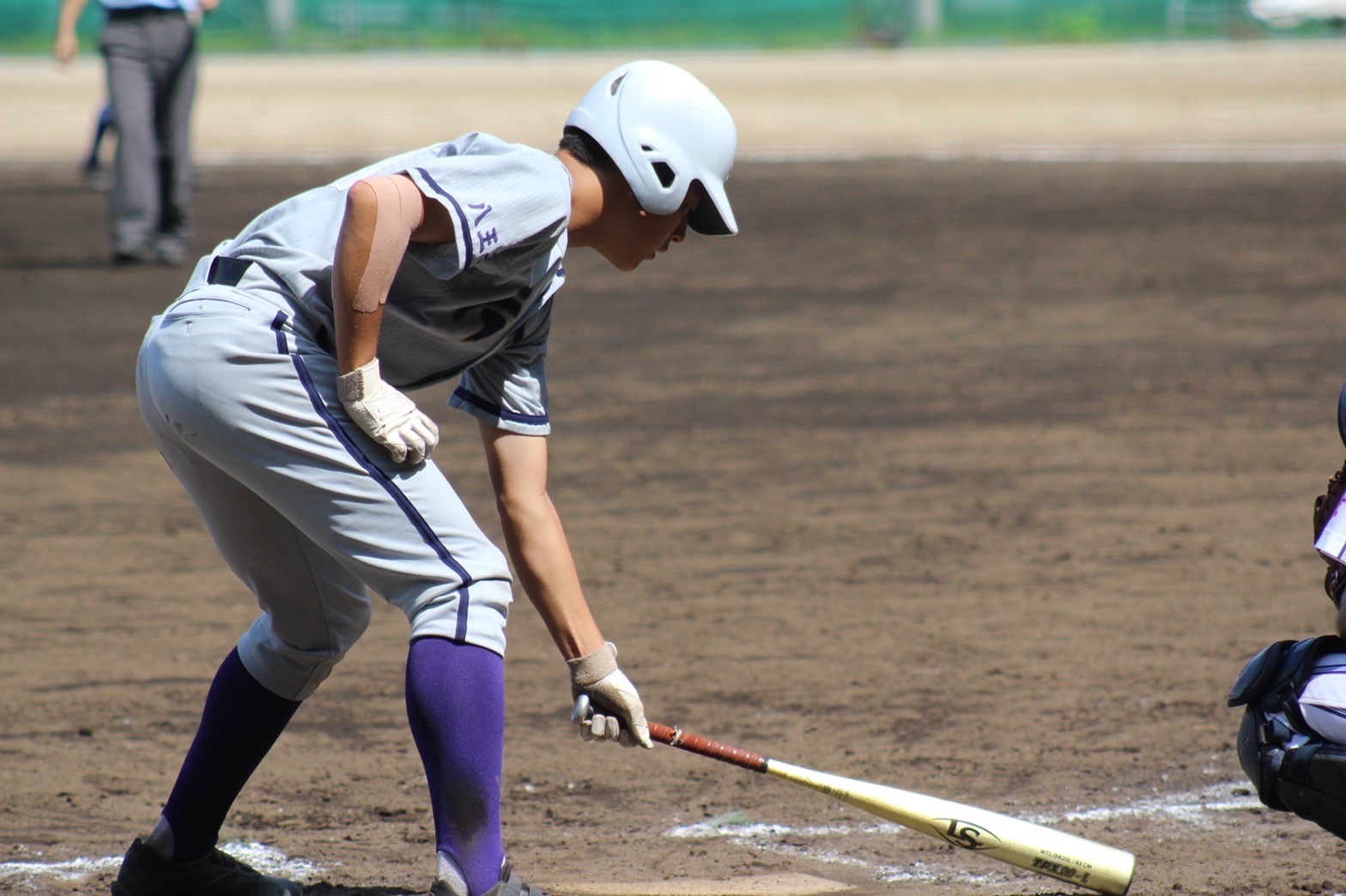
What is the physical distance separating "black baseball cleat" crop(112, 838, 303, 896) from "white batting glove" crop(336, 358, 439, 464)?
931 millimetres

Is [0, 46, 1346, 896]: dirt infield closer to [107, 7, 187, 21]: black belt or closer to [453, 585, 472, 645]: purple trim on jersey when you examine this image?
[453, 585, 472, 645]: purple trim on jersey

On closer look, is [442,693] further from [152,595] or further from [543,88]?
[543,88]

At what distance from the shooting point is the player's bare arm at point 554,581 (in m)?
2.83

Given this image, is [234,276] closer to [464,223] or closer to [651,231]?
[464,223]

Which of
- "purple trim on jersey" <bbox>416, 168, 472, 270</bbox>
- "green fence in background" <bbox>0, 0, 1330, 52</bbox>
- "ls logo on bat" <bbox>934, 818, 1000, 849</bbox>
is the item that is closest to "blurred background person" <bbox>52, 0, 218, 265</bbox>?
"purple trim on jersey" <bbox>416, 168, 472, 270</bbox>

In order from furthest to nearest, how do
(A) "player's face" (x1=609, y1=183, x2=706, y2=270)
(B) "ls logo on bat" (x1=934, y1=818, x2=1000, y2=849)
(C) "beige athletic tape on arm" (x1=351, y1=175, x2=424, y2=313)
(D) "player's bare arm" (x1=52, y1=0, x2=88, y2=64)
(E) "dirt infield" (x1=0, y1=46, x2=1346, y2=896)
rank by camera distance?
(D) "player's bare arm" (x1=52, y1=0, x2=88, y2=64) → (E) "dirt infield" (x1=0, y1=46, x2=1346, y2=896) → (B) "ls logo on bat" (x1=934, y1=818, x2=1000, y2=849) → (A) "player's face" (x1=609, y1=183, x2=706, y2=270) → (C) "beige athletic tape on arm" (x1=351, y1=175, x2=424, y2=313)

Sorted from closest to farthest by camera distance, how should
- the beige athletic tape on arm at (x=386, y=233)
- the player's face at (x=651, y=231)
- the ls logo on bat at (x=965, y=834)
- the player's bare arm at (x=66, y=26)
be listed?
the beige athletic tape on arm at (x=386, y=233)
the player's face at (x=651, y=231)
the ls logo on bat at (x=965, y=834)
the player's bare arm at (x=66, y=26)

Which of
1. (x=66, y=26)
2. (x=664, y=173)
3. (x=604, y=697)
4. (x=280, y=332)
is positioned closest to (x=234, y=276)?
(x=280, y=332)

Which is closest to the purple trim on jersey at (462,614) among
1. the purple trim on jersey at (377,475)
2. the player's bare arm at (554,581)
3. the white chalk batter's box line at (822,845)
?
the purple trim on jersey at (377,475)

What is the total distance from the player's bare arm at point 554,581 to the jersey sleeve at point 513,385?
0.03 m

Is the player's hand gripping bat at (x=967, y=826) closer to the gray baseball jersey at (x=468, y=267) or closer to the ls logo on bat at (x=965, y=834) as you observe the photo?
the ls logo on bat at (x=965, y=834)

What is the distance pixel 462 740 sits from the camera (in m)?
2.59

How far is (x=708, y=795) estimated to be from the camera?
142 inches

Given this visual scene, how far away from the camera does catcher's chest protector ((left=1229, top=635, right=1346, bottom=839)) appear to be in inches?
107
